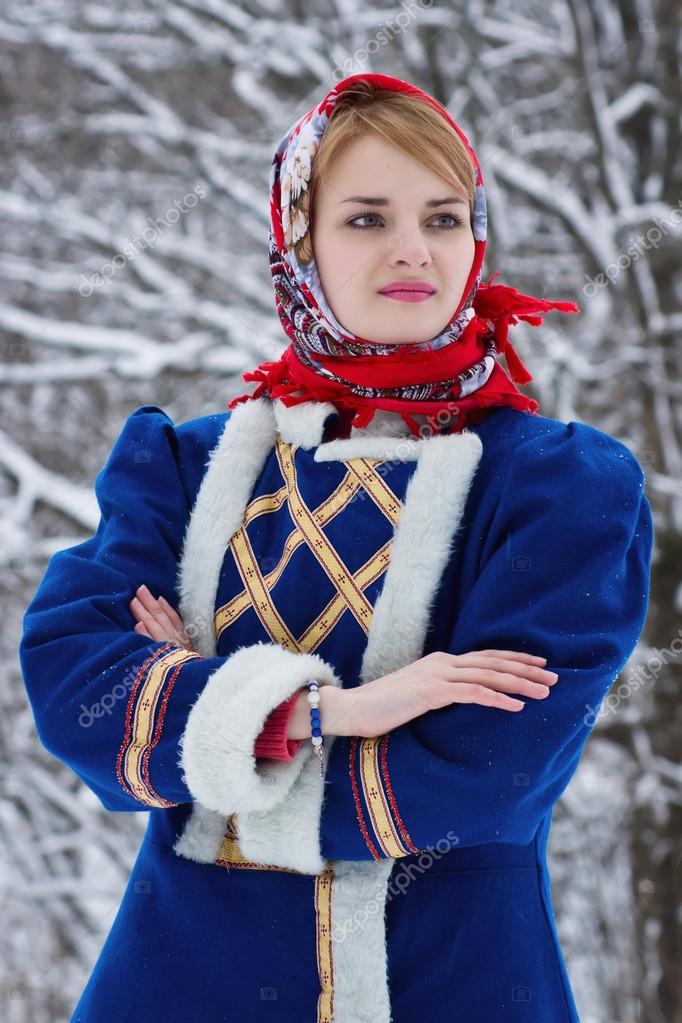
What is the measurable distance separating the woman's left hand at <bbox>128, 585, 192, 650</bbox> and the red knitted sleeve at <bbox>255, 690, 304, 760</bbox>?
21cm

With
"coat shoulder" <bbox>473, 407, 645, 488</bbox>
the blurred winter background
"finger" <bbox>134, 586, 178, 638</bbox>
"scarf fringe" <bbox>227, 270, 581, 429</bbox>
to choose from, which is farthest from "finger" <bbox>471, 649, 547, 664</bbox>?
the blurred winter background

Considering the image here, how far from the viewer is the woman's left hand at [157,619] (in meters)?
1.59

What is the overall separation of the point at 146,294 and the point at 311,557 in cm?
415

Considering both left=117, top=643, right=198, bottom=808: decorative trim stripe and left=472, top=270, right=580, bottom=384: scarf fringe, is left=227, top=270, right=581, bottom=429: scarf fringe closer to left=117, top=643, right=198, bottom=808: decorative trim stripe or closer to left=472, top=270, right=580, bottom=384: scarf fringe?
left=472, top=270, right=580, bottom=384: scarf fringe

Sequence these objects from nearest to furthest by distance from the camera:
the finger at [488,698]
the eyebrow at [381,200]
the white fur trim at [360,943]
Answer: the finger at [488,698] → the white fur trim at [360,943] → the eyebrow at [381,200]

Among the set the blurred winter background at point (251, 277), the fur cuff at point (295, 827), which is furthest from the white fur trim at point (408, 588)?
the blurred winter background at point (251, 277)

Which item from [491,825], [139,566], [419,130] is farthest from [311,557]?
[419,130]

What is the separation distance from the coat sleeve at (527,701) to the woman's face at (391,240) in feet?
0.79

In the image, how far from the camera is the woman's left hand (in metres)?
1.59

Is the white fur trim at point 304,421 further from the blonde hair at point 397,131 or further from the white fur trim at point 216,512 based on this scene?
the blonde hair at point 397,131

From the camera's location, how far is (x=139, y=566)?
1.65 m

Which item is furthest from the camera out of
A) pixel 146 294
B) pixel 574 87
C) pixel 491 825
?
pixel 146 294

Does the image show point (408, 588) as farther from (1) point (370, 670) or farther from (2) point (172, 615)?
(2) point (172, 615)

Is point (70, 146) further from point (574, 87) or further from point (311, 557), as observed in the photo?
point (311, 557)
